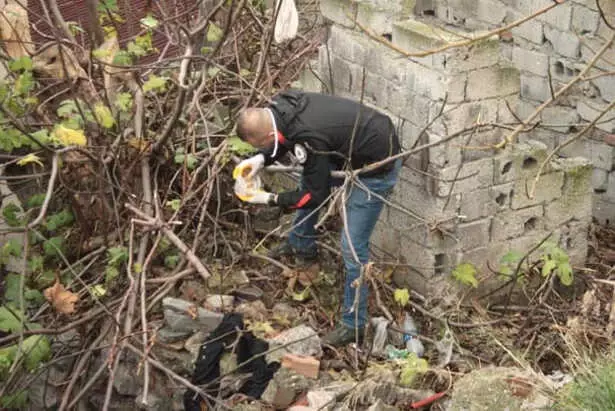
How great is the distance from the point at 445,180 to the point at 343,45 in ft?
4.33

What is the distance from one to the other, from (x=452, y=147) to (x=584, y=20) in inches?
71.3

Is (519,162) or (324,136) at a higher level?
(324,136)

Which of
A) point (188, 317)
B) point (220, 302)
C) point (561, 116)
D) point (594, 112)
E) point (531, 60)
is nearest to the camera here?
point (188, 317)

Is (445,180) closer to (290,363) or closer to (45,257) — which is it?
(290,363)

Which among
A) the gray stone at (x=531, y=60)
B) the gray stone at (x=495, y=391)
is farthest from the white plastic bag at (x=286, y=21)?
the gray stone at (x=495, y=391)

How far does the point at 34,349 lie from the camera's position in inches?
264

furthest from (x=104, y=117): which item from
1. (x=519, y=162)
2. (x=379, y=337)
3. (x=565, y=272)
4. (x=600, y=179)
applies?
(x=600, y=179)

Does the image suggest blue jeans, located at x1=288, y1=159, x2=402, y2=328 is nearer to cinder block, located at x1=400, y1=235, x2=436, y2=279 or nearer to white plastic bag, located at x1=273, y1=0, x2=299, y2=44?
cinder block, located at x1=400, y1=235, x2=436, y2=279

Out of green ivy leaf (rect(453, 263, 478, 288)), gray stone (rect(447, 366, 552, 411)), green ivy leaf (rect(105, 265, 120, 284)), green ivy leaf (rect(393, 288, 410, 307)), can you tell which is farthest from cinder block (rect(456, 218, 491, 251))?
green ivy leaf (rect(105, 265, 120, 284))

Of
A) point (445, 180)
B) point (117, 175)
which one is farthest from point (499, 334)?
point (117, 175)

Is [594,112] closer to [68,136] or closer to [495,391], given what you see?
[495,391]

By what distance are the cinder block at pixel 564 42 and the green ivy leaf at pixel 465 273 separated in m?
2.07

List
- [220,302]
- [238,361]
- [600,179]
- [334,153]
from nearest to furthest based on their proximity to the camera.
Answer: [334,153]
[238,361]
[220,302]
[600,179]

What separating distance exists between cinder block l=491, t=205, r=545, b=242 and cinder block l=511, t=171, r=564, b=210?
5 cm
